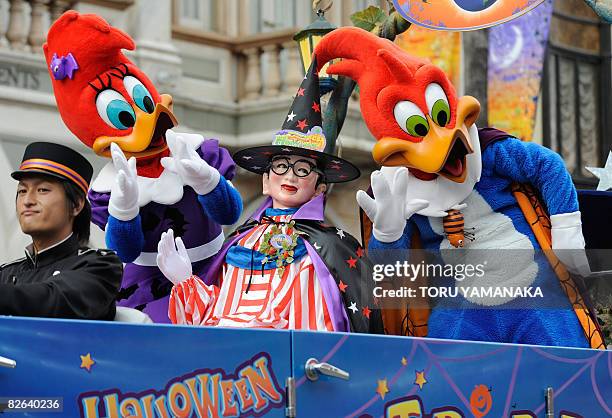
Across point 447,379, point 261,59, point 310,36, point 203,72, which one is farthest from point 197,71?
point 447,379

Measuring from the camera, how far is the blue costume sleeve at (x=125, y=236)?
15.6ft

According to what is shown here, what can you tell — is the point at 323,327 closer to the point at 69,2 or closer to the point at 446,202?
the point at 446,202

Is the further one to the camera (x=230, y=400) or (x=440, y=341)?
(x=440, y=341)

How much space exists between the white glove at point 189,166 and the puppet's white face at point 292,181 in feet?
0.67

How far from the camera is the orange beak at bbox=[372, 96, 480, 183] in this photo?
478 centimetres

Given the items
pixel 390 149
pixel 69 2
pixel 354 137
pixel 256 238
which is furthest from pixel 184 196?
pixel 354 137

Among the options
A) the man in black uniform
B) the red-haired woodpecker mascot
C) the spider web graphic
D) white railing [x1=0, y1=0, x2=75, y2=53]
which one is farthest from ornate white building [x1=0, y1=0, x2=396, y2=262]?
the spider web graphic

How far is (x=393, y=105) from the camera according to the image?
16.0ft

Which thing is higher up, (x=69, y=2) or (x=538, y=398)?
(x=69, y=2)

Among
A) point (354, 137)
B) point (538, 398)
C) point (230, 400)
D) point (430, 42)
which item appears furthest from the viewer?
point (430, 42)

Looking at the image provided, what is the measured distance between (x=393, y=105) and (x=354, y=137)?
6090 millimetres

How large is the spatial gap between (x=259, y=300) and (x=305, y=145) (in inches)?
24.6

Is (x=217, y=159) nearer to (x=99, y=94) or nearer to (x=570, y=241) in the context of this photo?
(x=99, y=94)

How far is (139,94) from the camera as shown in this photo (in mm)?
5102
